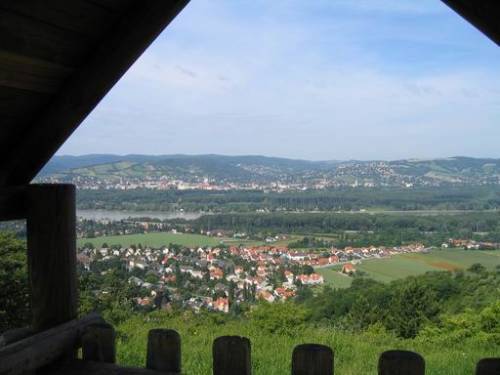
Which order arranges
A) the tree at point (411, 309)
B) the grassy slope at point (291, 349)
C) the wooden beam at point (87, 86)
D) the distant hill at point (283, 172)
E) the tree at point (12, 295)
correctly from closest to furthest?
the wooden beam at point (87, 86)
the grassy slope at point (291, 349)
the tree at point (12, 295)
the tree at point (411, 309)
the distant hill at point (283, 172)

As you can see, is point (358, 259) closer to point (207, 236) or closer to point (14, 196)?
point (207, 236)

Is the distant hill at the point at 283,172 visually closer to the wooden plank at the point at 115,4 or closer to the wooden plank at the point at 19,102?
the wooden plank at the point at 19,102

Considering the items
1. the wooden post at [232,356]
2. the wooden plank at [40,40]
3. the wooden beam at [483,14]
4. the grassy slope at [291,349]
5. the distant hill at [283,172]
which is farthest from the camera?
the distant hill at [283,172]

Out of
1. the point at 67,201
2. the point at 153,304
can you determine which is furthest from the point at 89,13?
the point at 153,304

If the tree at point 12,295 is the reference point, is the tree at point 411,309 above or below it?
below

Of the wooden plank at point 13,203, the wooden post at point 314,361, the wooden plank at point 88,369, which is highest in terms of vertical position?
the wooden plank at point 13,203

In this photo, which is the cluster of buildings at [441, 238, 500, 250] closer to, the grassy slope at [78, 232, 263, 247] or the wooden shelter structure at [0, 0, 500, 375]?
the grassy slope at [78, 232, 263, 247]

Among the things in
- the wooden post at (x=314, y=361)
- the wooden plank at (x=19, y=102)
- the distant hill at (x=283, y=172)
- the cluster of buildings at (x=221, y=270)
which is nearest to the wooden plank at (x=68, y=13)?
the wooden plank at (x=19, y=102)

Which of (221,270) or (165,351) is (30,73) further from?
(221,270)

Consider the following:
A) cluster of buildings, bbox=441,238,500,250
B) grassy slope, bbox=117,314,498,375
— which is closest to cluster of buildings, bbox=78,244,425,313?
cluster of buildings, bbox=441,238,500,250
